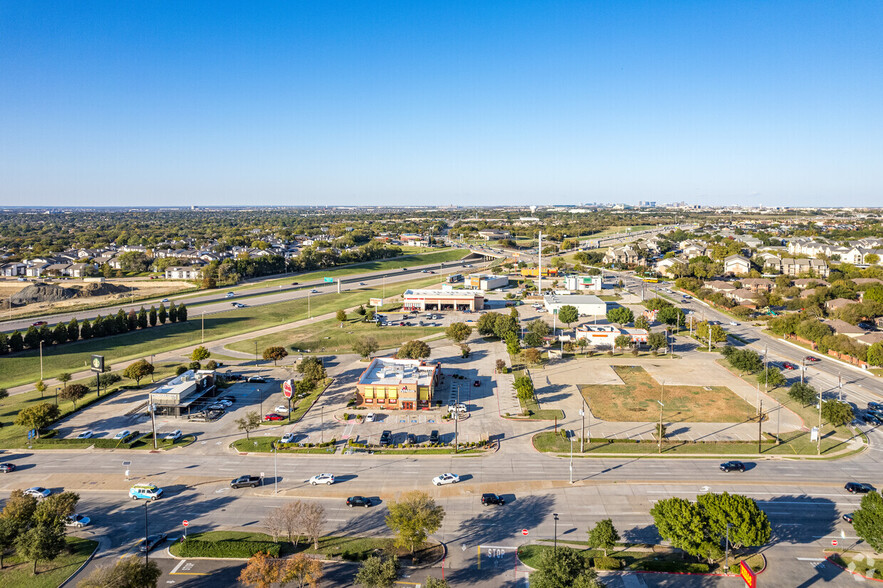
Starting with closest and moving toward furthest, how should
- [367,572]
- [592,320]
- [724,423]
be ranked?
[367,572]
[724,423]
[592,320]

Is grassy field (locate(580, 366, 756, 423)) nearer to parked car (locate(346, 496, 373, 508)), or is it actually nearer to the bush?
the bush

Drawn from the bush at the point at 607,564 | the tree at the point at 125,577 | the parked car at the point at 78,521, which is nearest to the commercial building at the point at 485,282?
the bush at the point at 607,564

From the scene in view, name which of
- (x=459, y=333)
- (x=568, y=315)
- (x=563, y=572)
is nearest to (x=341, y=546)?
(x=563, y=572)

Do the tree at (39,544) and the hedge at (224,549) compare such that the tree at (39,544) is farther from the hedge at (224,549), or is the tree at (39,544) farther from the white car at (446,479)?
the white car at (446,479)

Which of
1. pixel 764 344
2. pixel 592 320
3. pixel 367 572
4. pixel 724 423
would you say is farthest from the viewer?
pixel 592 320

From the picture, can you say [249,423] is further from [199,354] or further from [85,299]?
[85,299]

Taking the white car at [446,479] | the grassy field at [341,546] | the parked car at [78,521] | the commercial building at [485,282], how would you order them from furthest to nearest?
the commercial building at [485,282] < the white car at [446,479] < the parked car at [78,521] < the grassy field at [341,546]

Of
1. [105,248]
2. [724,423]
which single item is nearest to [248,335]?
[724,423]

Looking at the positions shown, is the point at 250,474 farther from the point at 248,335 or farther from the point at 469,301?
the point at 469,301
